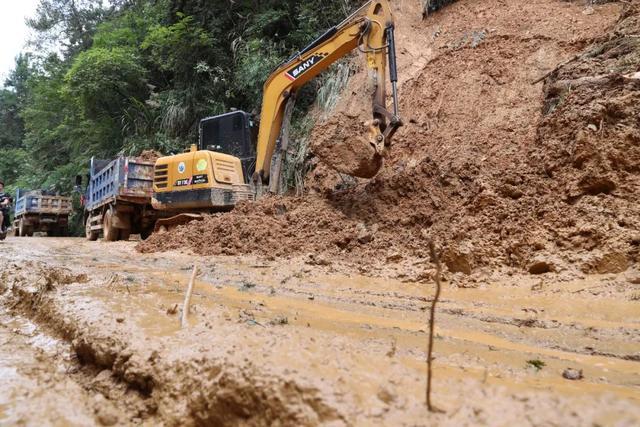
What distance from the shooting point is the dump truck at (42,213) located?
1886cm

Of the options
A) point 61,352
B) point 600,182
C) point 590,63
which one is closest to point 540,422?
point 61,352

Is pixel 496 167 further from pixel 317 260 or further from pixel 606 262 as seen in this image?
pixel 317 260

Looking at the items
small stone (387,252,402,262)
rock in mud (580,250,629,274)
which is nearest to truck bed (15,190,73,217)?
small stone (387,252,402,262)

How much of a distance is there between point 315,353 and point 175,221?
8323 millimetres

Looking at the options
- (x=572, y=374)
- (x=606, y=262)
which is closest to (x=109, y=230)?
(x=606, y=262)

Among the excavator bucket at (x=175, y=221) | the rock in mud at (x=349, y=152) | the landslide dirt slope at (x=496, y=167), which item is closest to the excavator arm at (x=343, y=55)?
the rock in mud at (x=349, y=152)

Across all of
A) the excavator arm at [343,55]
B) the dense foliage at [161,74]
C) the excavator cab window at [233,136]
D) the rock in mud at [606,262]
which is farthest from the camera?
the dense foliage at [161,74]

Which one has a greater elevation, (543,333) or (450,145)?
(450,145)

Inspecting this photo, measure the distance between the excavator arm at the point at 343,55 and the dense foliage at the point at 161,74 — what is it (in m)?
3.67

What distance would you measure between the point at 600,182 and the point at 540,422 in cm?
420

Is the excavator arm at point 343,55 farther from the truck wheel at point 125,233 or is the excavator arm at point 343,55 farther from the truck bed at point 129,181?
the truck wheel at point 125,233

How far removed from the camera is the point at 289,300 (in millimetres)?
3934

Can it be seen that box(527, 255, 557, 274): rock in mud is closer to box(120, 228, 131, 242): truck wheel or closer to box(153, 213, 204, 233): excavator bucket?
box(153, 213, 204, 233): excavator bucket

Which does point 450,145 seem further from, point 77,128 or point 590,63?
point 77,128
